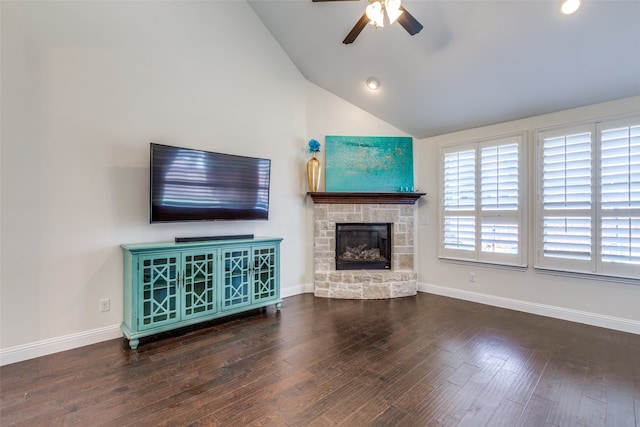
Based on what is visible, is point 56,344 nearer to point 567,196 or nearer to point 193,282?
point 193,282

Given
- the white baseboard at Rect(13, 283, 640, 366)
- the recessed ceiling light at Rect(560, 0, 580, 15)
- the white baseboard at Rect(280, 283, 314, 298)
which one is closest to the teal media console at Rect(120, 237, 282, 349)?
the white baseboard at Rect(13, 283, 640, 366)

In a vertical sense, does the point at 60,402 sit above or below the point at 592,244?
below

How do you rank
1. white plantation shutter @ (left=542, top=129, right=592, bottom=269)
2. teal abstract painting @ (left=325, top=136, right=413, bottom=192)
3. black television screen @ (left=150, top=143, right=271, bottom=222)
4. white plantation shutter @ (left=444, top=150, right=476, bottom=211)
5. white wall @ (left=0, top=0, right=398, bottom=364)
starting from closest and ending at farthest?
white wall @ (left=0, top=0, right=398, bottom=364) < black television screen @ (left=150, top=143, right=271, bottom=222) < white plantation shutter @ (left=542, top=129, right=592, bottom=269) < white plantation shutter @ (left=444, top=150, right=476, bottom=211) < teal abstract painting @ (left=325, top=136, right=413, bottom=192)

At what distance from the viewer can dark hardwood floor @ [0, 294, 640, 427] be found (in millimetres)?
1733

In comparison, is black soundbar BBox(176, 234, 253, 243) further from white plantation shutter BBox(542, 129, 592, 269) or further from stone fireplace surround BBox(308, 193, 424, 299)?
white plantation shutter BBox(542, 129, 592, 269)

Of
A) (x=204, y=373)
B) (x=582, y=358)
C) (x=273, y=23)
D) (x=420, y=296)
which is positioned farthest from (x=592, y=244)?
(x=273, y=23)

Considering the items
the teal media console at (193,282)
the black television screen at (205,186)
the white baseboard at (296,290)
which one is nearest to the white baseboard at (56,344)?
the teal media console at (193,282)

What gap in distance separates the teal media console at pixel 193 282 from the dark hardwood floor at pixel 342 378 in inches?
8.0

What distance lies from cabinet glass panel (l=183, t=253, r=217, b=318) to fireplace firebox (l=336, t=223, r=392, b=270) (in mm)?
2005

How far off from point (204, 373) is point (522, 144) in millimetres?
4247

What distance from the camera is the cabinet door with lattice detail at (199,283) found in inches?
114

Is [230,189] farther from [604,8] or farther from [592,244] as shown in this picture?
[592,244]

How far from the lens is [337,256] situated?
14.7ft

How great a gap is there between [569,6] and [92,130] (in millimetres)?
4353
